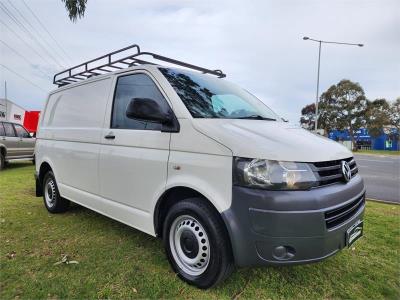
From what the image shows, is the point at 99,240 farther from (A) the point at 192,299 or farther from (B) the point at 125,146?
(A) the point at 192,299

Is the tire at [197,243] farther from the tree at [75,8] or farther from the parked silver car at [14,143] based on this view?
the parked silver car at [14,143]

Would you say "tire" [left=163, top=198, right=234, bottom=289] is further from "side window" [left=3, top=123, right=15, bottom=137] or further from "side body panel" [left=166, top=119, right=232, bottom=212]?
"side window" [left=3, top=123, right=15, bottom=137]

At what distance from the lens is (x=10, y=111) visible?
83.2 ft

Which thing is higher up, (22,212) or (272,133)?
(272,133)

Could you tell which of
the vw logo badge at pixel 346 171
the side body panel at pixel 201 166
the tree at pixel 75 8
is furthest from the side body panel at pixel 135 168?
the tree at pixel 75 8

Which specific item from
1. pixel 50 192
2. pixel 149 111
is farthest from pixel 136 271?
pixel 50 192

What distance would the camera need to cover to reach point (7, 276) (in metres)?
3.09

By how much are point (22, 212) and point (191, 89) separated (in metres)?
3.92

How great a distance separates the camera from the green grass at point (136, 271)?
2840 mm

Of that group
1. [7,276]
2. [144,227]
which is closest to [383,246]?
[144,227]

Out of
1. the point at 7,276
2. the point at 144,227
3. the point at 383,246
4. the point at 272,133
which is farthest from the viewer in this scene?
the point at 383,246

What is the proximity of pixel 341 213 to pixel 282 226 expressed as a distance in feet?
2.03

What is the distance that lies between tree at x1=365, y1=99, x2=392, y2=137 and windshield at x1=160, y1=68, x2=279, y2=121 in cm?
4250

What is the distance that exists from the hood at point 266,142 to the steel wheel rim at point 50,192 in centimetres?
349
